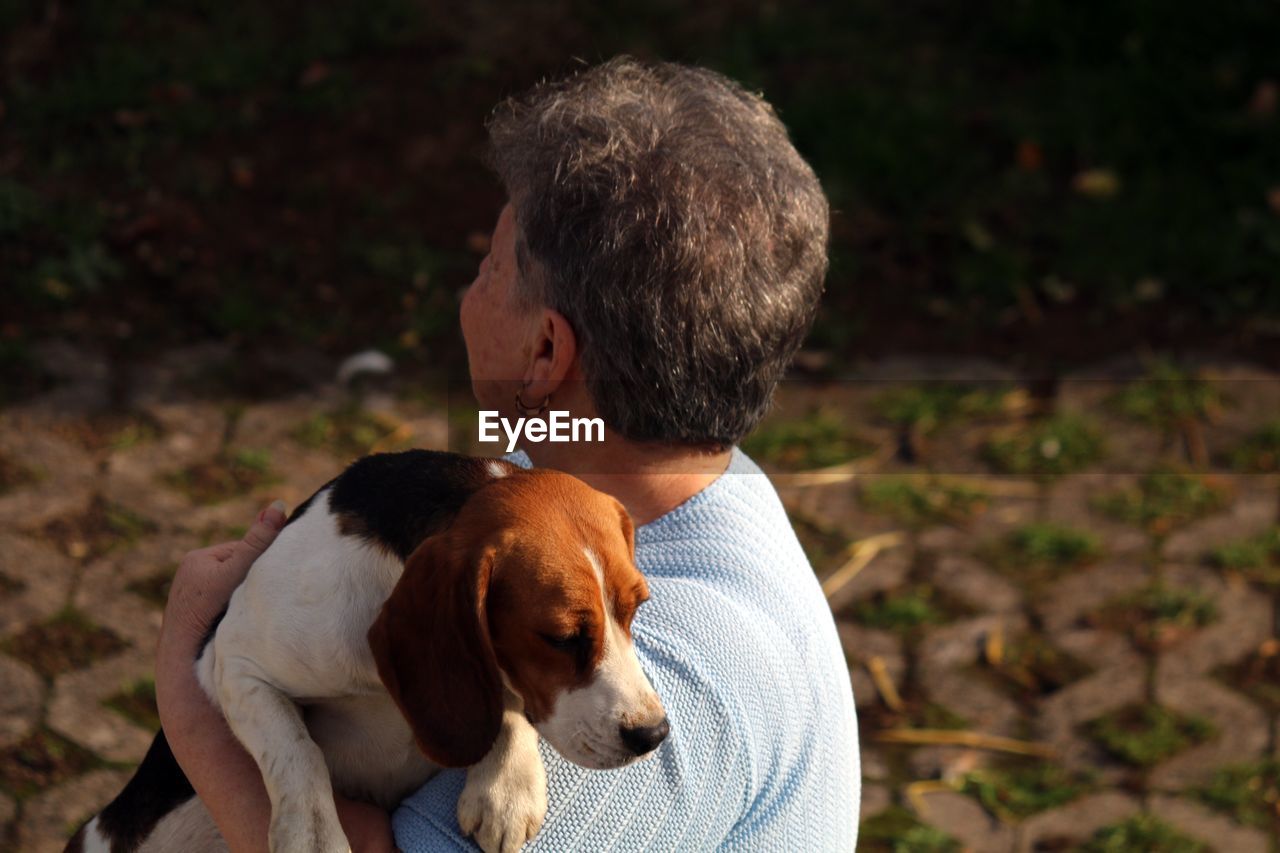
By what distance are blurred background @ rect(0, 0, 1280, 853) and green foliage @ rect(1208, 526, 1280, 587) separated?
0.05 feet

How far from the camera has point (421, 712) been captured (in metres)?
2.21

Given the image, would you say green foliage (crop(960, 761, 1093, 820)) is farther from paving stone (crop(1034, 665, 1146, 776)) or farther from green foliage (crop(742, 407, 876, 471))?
green foliage (crop(742, 407, 876, 471))

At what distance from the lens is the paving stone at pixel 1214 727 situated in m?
4.63

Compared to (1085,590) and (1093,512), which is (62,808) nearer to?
(1085,590)

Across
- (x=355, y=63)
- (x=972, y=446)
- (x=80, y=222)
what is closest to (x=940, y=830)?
(x=972, y=446)

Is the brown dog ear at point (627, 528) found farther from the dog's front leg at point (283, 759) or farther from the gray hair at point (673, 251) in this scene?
the dog's front leg at point (283, 759)

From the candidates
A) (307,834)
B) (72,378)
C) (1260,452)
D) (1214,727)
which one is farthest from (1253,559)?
(72,378)

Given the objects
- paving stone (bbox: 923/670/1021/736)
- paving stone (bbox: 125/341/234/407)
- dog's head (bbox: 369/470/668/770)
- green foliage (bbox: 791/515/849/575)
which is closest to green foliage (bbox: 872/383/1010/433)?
green foliage (bbox: 791/515/849/575)

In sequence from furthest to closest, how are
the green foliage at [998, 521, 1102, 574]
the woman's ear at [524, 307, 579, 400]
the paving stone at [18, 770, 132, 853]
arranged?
1. the green foliage at [998, 521, 1102, 574]
2. the paving stone at [18, 770, 132, 853]
3. the woman's ear at [524, 307, 579, 400]

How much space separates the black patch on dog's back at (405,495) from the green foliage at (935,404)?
3837 millimetres

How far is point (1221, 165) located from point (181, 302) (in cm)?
457

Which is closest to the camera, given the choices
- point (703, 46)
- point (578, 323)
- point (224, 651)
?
point (224, 651)

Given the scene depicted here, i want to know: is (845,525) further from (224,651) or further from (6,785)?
(224,651)

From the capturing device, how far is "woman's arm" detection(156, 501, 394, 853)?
242 cm
